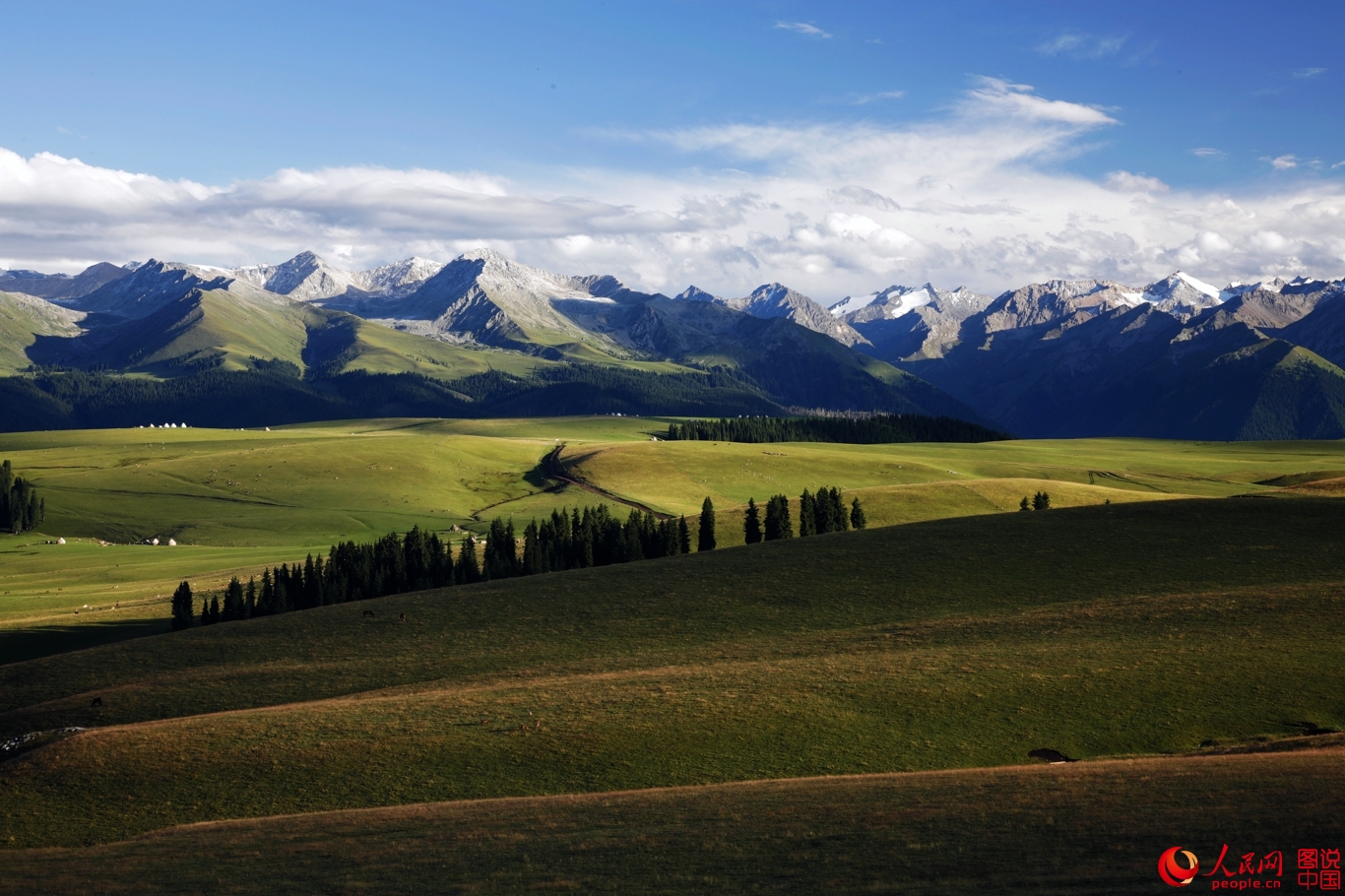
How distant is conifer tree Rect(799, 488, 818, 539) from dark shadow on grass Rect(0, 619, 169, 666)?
2806 inches

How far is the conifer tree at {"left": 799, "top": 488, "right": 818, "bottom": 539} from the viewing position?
12641 cm

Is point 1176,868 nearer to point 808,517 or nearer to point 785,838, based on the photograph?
point 785,838

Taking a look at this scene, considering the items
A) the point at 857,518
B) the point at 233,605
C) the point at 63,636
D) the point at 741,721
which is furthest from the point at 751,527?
the point at 741,721

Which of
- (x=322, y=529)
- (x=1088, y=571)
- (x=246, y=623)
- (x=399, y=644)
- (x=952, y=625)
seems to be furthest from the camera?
(x=322, y=529)

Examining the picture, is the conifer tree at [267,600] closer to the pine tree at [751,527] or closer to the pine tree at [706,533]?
the pine tree at [706,533]

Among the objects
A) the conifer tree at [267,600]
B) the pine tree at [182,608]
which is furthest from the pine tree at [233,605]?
the pine tree at [182,608]

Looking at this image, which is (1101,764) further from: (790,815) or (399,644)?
(399,644)

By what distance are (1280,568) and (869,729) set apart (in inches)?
1780

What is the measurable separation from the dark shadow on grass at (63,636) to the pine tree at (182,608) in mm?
2047

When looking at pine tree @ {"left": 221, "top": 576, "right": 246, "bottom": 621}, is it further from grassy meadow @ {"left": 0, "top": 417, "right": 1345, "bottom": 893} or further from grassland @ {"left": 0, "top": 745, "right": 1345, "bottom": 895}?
grassland @ {"left": 0, "top": 745, "right": 1345, "bottom": 895}

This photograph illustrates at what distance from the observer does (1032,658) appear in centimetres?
5644

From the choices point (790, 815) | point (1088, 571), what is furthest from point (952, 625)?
point (790, 815)

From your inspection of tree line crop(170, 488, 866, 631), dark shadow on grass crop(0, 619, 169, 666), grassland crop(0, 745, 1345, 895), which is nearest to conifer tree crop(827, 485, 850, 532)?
tree line crop(170, 488, 866, 631)

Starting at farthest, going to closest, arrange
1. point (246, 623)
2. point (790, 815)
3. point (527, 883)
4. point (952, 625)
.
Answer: point (246, 623), point (952, 625), point (790, 815), point (527, 883)
